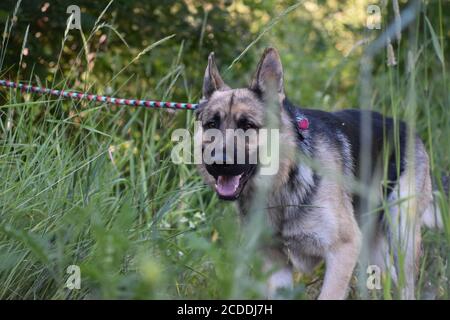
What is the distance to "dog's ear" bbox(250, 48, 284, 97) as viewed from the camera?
3.72 metres

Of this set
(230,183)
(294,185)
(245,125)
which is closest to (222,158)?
(230,183)

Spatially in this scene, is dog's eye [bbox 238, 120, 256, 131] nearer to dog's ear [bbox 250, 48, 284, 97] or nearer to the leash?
dog's ear [bbox 250, 48, 284, 97]

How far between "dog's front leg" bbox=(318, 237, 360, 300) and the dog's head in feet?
2.11

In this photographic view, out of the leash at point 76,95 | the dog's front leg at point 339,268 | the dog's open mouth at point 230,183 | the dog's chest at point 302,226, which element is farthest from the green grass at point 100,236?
the dog's front leg at point 339,268

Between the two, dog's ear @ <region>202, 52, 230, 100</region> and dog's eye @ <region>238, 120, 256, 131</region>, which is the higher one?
dog's ear @ <region>202, 52, 230, 100</region>

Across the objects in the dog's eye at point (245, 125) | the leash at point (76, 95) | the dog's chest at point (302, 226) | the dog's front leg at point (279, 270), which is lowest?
the dog's front leg at point (279, 270)

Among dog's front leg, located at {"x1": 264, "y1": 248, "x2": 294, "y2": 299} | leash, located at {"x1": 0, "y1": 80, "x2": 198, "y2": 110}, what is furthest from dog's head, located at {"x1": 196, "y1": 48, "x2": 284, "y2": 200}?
dog's front leg, located at {"x1": 264, "y1": 248, "x2": 294, "y2": 299}

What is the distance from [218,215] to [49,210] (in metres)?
1.62

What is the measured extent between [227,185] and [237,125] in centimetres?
34

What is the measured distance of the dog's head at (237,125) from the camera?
361 centimetres

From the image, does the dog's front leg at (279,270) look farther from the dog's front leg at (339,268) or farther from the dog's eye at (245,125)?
the dog's eye at (245,125)

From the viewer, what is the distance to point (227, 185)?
12.1ft

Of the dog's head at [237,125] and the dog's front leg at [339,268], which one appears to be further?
the dog's front leg at [339,268]
